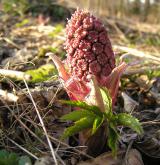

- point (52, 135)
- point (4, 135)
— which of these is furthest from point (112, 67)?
point (4, 135)

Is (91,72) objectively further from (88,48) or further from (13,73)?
(13,73)

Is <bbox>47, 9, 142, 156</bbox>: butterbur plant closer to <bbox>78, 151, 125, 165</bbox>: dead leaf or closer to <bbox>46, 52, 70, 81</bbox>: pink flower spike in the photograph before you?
<bbox>46, 52, 70, 81</bbox>: pink flower spike

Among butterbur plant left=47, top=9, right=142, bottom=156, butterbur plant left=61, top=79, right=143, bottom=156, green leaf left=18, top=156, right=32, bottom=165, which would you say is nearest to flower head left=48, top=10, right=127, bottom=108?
butterbur plant left=47, top=9, right=142, bottom=156

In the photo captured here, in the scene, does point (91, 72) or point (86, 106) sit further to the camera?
point (91, 72)

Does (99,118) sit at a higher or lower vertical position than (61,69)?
lower

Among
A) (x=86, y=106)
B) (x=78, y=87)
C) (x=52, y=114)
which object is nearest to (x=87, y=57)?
(x=78, y=87)

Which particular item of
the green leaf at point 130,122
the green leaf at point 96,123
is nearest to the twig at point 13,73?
the green leaf at point 96,123

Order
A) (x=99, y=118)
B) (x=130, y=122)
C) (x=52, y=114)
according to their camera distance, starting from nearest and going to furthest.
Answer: (x=130, y=122), (x=99, y=118), (x=52, y=114)
